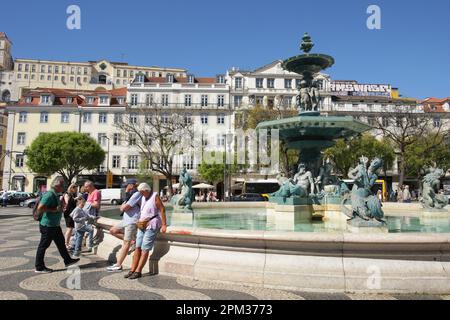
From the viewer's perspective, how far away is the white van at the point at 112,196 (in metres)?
39.6

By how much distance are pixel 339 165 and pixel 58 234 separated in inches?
1584

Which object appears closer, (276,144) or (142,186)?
(142,186)

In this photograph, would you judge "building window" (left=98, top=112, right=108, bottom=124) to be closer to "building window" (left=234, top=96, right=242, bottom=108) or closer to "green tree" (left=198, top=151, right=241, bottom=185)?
"green tree" (left=198, top=151, right=241, bottom=185)

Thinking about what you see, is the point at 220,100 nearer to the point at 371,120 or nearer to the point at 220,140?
the point at 220,140

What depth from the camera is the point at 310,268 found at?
4961mm

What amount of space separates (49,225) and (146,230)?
200 cm

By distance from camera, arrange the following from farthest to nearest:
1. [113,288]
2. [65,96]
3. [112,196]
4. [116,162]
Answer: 1. [65,96]
2. [116,162]
3. [112,196]
4. [113,288]

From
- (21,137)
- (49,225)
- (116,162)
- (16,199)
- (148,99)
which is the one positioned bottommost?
(16,199)

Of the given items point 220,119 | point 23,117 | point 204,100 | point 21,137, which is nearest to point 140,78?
point 204,100

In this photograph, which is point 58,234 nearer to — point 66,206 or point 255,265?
point 66,206

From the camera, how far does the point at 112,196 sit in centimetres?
3981

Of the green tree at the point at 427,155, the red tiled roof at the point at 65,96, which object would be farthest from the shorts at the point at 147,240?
the red tiled roof at the point at 65,96
